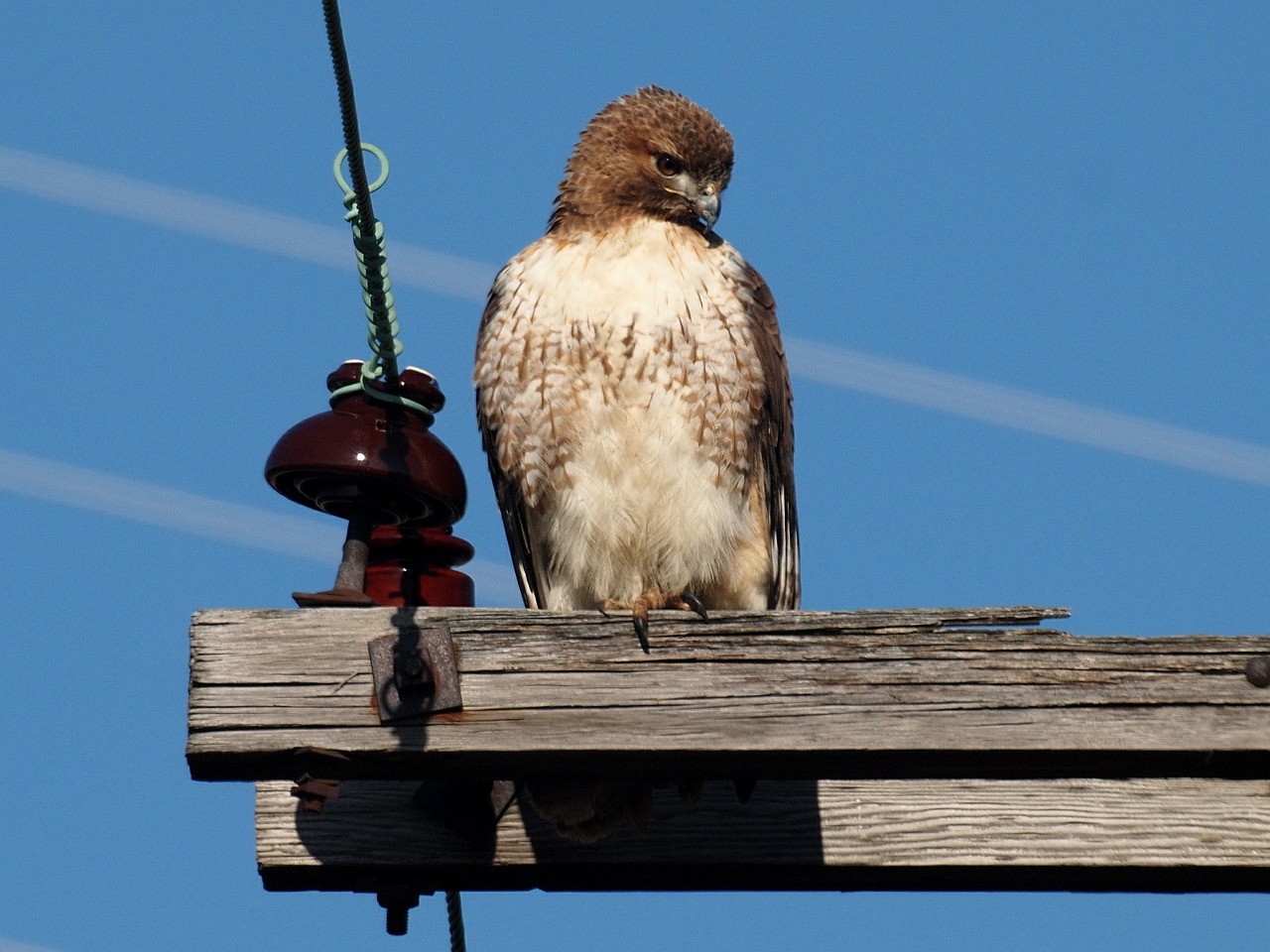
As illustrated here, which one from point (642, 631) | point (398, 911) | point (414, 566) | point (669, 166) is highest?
point (669, 166)

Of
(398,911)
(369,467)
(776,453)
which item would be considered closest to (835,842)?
(398,911)

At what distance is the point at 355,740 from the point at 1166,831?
1520 mm

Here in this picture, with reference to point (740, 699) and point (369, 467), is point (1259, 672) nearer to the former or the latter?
point (740, 699)

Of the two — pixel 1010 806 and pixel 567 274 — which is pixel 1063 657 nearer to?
pixel 1010 806

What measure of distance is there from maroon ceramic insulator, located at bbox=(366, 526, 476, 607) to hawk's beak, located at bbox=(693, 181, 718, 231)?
1896 mm

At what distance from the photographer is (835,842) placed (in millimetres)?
3227

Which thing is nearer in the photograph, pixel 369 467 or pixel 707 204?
pixel 369 467

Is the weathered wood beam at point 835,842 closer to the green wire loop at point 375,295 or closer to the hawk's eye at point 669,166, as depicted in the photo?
the green wire loop at point 375,295

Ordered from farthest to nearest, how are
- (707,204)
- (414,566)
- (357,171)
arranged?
(707,204) < (414,566) < (357,171)

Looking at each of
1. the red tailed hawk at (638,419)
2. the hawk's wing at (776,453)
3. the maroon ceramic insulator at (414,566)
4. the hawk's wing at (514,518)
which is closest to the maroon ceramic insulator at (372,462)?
the maroon ceramic insulator at (414,566)

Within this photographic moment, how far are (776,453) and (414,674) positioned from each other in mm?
2627

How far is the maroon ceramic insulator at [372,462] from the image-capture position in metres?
3.26

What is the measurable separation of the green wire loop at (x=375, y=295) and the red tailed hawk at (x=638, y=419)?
116 cm

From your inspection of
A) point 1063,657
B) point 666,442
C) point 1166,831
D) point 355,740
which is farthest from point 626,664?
point 666,442
